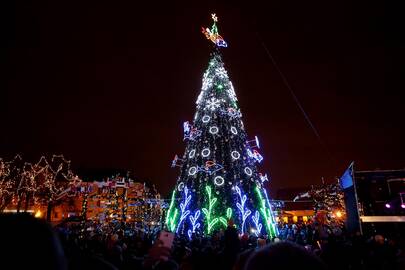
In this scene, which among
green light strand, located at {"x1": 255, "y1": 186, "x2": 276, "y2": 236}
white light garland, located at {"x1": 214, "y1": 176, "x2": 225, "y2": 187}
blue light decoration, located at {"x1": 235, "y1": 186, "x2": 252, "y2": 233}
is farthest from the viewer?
white light garland, located at {"x1": 214, "y1": 176, "x2": 225, "y2": 187}

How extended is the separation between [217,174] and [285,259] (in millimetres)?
21327

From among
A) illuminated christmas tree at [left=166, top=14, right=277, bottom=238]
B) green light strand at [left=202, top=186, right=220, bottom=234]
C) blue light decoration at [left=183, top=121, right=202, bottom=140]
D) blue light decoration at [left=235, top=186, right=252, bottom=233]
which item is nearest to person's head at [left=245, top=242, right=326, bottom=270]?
illuminated christmas tree at [left=166, top=14, right=277, bottom=238]

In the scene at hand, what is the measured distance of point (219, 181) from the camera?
70.3 feet

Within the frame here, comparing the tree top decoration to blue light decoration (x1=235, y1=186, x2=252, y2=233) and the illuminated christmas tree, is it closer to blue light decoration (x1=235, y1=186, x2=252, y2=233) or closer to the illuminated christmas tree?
the illuminated christmas tree

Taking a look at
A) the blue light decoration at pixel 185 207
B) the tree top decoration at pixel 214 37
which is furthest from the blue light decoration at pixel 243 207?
the tree top decoration at pixel 214 37

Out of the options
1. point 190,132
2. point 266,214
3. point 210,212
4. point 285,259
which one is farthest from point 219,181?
point 285,259

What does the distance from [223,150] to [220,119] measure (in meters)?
2.52

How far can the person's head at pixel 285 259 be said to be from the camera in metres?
1.26

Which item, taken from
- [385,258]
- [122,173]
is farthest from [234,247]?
[122,173]

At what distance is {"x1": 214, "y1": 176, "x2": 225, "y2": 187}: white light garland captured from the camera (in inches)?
835

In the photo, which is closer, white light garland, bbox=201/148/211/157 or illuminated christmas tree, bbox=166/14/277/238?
illuminated christmas tree, bbox=166/14/277/238

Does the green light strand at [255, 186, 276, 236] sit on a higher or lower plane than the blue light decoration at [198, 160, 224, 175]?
lower

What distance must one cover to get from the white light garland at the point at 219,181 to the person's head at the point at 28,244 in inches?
803

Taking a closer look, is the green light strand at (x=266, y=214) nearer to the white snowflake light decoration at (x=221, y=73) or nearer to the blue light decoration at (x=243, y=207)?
the blue light decoration at (x=243, y=207)
